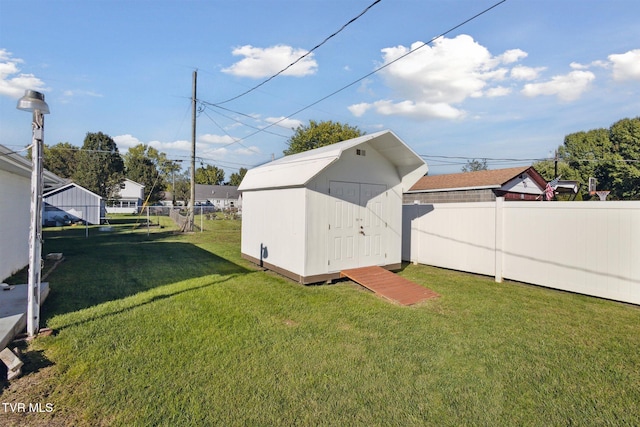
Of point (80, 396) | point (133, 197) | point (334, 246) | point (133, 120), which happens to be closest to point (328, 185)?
point (334, 246)

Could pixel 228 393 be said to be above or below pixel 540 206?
below

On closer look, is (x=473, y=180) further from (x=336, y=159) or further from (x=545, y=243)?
(x=336, y=159)

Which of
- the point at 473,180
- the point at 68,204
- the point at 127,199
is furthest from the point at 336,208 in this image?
the point at 127,199

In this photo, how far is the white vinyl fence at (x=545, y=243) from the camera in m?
5.55

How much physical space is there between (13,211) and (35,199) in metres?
4.86

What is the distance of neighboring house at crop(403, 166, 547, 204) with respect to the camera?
47.8 ft

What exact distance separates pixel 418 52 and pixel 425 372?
243 inches

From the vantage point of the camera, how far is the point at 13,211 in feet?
23.5

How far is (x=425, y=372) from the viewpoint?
3221 mm

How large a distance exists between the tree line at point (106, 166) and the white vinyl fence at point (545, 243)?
33079 millimetres

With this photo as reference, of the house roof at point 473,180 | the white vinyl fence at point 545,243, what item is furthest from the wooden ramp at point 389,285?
the house roof at point 473,180

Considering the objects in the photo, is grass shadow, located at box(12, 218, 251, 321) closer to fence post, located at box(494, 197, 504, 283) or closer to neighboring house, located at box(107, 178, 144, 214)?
fence post, located at box(494, 197, 504, 283)

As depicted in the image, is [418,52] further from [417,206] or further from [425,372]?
[425,372]

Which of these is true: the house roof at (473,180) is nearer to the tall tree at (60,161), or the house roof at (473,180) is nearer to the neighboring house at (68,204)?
the neighboring house at (68,204)
